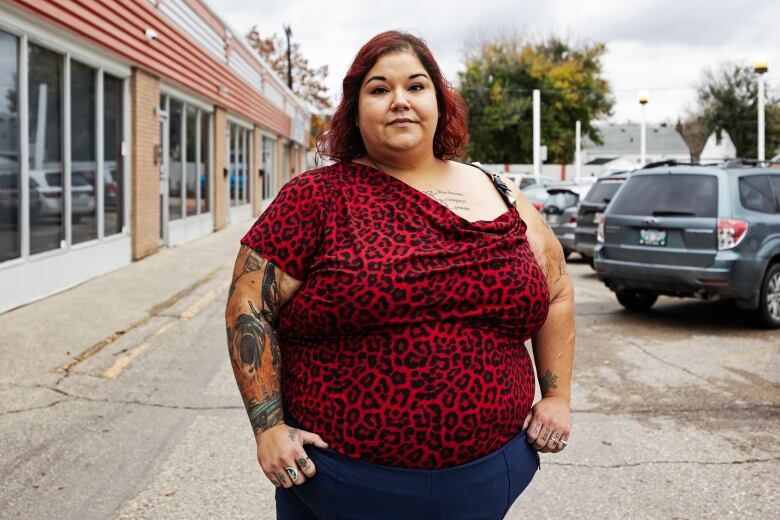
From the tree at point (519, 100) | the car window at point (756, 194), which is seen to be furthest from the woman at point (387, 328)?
the tree at point (519, 100)

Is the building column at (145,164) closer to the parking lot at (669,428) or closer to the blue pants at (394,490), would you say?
the parking lot at (669,428)

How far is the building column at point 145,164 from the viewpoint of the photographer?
1432cm

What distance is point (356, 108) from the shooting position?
249 cm

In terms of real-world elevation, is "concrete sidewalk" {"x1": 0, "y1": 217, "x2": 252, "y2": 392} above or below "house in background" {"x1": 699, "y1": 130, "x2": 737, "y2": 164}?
below

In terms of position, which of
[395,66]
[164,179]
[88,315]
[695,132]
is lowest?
[88,315]

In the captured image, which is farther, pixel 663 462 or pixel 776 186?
pixel 776 186

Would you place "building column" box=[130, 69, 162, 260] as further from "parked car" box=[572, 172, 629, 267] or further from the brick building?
"parked car" box=[572, 172, 629, 267]

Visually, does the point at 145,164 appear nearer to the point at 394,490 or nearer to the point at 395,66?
the point at 395,66

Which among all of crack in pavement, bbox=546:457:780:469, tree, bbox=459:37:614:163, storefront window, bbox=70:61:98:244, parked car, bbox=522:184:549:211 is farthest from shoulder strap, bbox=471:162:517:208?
tree, bbox=459:37:614:163

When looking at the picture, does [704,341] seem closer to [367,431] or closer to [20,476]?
[20,476]

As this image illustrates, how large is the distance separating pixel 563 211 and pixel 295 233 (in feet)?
50.7

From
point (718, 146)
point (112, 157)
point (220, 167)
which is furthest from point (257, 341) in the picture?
point (718, 146)

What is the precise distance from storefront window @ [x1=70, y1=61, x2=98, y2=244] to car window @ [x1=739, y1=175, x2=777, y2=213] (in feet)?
26.0

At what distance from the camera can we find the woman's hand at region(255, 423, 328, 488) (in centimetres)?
221
